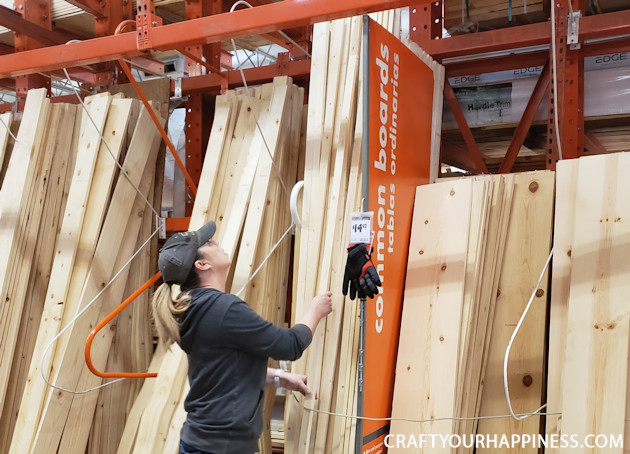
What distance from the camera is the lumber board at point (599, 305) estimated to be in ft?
9.36

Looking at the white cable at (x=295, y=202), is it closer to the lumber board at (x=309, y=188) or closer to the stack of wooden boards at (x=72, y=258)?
the lumber board at (x=309, y=188)

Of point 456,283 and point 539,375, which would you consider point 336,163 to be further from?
point 539,375

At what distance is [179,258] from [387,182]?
110 cm

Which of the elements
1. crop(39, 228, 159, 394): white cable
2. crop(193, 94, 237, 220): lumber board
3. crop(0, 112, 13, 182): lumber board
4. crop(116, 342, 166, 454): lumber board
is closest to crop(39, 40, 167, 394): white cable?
crop(39, 228, 159, 394): white cable

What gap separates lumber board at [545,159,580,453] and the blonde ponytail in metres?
1.73

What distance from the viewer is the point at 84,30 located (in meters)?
6.21

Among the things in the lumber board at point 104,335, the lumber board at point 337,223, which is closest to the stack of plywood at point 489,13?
the lumber board at point 337,223

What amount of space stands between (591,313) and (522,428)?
710 millimetres

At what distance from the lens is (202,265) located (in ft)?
9.81

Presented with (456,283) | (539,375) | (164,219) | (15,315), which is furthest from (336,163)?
(15,315)

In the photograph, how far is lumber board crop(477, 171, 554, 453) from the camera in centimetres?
328

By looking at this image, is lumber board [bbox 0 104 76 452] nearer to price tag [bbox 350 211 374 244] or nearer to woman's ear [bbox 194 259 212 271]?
woman's ear [bbox 194 259 212 271]

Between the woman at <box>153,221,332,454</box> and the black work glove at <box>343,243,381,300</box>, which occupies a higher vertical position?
the black work glove at <box>343,243,381,300</box>

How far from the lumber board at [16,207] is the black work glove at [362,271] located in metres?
2.95
